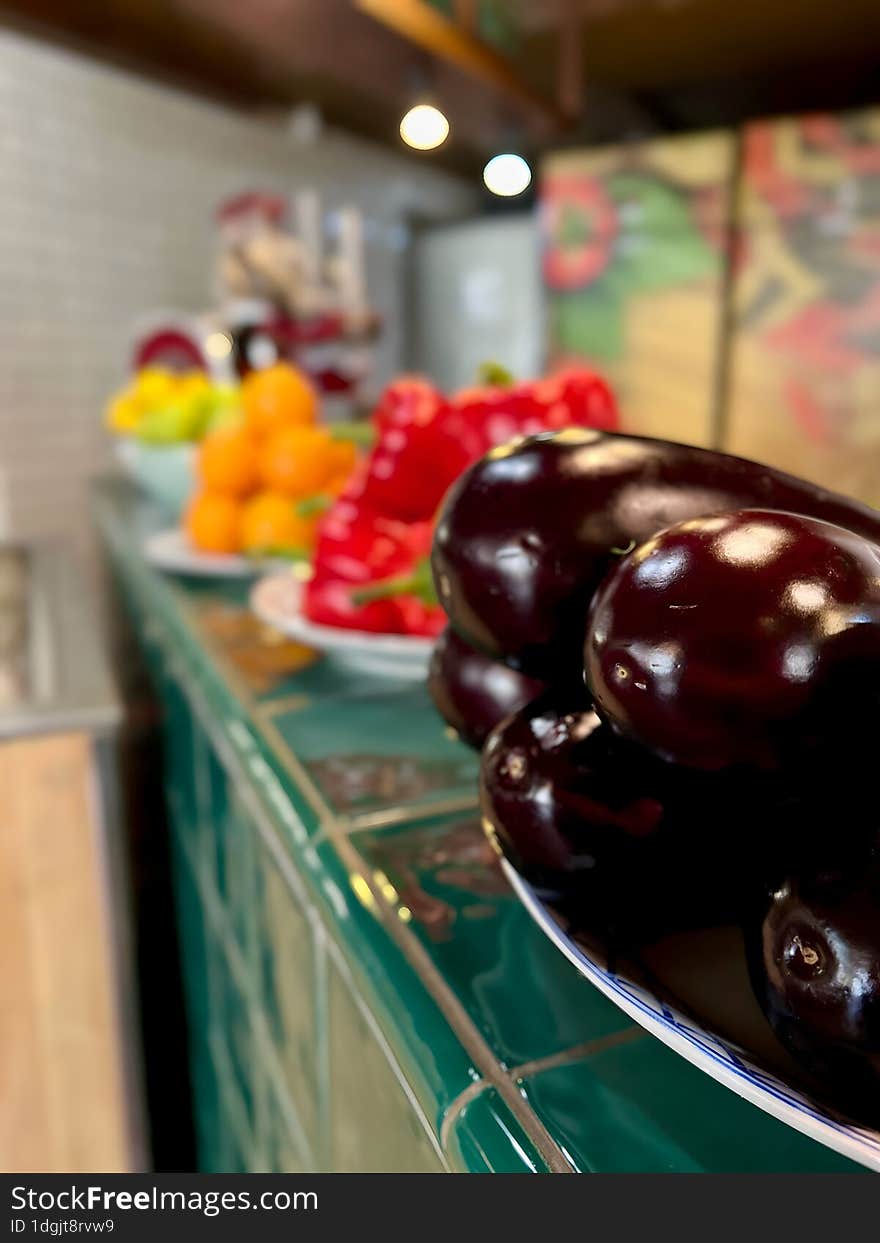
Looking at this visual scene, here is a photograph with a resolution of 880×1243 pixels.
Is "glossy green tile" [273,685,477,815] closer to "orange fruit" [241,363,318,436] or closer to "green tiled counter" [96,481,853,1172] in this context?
"green tiled counter" [96,481,853,1172]

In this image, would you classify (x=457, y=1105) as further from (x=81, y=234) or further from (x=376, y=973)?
(x=81, y=234)

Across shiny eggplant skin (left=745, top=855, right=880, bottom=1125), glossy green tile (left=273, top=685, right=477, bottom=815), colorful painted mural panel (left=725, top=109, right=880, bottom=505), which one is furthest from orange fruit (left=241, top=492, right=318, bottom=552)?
colorful painted mural panel (left=725, top=109, right=880, bottom=505)

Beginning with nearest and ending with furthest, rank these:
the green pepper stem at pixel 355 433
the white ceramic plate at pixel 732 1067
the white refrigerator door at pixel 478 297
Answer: the white ceramic plate at pixel 732 1067 → the green pepper stem at pixel 355 433 → the white refrigerator door at pixel 478 297

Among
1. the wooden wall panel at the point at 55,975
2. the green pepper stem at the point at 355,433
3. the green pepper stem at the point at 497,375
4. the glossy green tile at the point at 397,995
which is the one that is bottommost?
the wooden wall panel at the point at 55,975

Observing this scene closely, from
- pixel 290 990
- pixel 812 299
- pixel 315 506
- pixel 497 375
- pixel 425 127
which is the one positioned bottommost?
pixel 290 990

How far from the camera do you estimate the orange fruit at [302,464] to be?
94 centimetres

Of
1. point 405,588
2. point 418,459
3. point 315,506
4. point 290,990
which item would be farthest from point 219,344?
point 290,990

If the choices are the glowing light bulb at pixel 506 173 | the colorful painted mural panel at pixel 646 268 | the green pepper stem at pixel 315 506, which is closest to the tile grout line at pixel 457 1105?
the green pepper stem at pixel 315 506

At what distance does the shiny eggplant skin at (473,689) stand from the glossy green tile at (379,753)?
0.31ft

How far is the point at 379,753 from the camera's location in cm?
Answer: 52

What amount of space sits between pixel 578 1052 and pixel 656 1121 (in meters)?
0.03

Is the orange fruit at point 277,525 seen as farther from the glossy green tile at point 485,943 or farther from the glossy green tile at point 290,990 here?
the glossy green tile at point 485,943

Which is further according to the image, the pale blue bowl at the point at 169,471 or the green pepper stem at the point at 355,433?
the pale blue bowl at the point at 169,471

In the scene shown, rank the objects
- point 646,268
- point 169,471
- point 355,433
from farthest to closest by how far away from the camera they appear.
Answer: point 646,268, point 169,471, point 355,433
